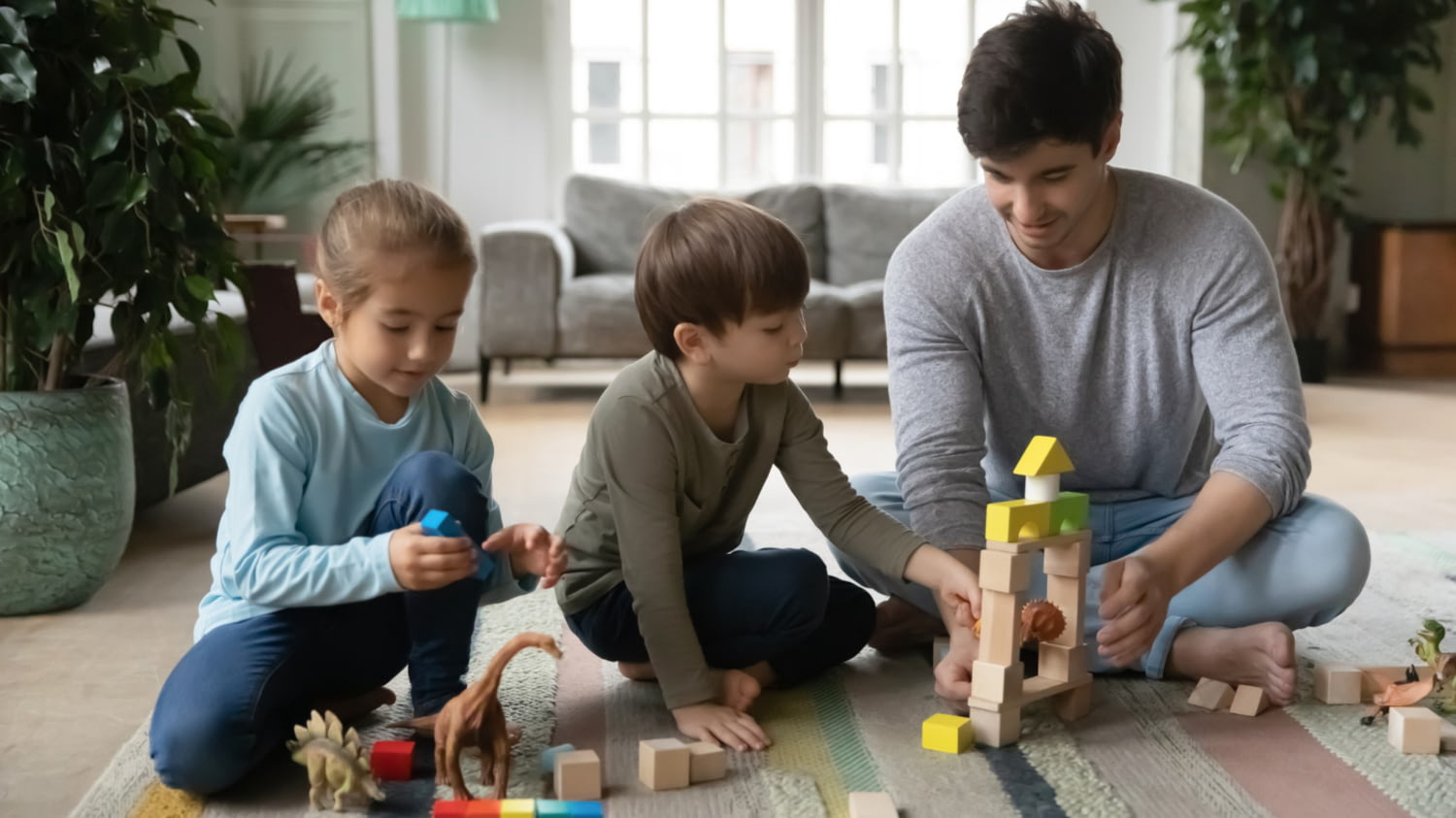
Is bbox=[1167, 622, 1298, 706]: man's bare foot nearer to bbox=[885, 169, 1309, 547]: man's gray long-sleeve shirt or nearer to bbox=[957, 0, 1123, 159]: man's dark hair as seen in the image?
bbox=[885, 169, 1309, 547]: man's gray long-sleeve shirt

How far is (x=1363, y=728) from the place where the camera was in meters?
1.52

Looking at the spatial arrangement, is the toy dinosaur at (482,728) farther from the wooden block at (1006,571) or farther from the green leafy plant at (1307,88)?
the green leafy plant at (1307,88)

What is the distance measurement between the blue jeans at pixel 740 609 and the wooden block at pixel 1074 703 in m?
0.28

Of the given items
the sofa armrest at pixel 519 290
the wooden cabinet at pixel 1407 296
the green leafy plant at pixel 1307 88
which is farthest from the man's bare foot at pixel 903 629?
the wooden cabinet at pixel 1407 296

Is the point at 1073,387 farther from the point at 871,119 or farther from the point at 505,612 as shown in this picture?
the point at 871,119

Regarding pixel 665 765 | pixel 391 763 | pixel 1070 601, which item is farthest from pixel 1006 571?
pixel 391 763

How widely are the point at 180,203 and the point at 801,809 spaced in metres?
1.31

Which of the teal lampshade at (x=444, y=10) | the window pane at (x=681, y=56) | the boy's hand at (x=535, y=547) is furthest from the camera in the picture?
the window pane at (x=681, y=56)

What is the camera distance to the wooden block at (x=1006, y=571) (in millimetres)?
1377

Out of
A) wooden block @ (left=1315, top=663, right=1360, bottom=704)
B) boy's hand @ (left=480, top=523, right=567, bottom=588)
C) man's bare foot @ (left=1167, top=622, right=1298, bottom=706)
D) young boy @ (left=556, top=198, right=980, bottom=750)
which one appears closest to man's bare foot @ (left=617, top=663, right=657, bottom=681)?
young boy @ (left=556, top=198, right=980, bottom=750)

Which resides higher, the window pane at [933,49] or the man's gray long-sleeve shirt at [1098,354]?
the window pane at [933,49]

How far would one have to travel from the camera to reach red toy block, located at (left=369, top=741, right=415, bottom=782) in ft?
4.48

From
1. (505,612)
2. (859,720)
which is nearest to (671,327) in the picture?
(859,720)

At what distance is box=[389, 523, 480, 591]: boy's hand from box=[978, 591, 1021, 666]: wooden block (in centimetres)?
51
